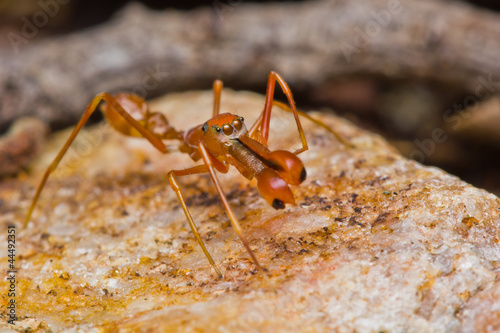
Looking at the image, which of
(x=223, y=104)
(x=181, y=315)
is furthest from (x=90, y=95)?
(x=181, y=315)

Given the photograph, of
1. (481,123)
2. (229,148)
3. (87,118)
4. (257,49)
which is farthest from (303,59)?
(87,118)

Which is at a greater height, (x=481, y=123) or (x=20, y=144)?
(x=20, y=144)

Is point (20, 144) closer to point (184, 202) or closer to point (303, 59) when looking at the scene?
point (184, 202)

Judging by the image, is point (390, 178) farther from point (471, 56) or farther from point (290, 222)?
point (471, 56)

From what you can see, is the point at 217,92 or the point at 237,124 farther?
the point at 217,92

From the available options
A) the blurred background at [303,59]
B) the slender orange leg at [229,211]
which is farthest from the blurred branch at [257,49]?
the slender orange leg at [229,211]

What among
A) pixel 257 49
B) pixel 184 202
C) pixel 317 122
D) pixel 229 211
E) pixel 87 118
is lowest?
pixel 184 202

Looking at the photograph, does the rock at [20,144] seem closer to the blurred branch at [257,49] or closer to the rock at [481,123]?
the blurred branch at [257,49]
